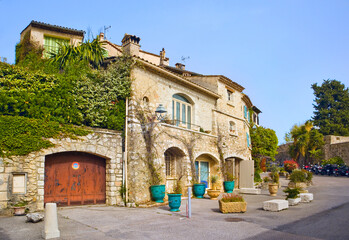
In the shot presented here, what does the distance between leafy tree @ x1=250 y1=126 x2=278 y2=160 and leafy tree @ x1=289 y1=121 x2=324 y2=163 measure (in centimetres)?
927

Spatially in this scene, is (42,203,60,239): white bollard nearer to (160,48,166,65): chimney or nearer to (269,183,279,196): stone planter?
(269,183,279,196): stone planter

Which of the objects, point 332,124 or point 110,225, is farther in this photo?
point 332,124

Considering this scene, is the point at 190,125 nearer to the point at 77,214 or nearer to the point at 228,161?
the point at 228,161

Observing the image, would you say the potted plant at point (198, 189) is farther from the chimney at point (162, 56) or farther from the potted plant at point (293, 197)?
the chimney at point (162, 56)

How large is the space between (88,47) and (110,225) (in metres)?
8.47

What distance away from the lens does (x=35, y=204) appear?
379 inches

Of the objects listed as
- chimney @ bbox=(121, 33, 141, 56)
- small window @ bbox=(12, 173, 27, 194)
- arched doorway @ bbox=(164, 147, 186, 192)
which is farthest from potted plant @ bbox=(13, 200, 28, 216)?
chimney @ bbox=(121, 33, 141, 56)

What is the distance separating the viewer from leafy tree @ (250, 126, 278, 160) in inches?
977

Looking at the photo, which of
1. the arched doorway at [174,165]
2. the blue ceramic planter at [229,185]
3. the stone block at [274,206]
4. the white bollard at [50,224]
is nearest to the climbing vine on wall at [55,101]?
the arched doorway at [174,165]

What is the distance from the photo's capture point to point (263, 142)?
25.3 metres

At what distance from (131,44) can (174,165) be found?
240 inches

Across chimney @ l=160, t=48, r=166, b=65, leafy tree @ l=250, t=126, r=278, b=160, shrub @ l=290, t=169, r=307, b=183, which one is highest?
chimney @ l=160, t=48, r=166, b=65

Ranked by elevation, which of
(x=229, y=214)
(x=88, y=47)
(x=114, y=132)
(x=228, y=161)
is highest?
(x=88, y=47)

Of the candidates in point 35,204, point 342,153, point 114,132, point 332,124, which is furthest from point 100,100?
point 332,124
